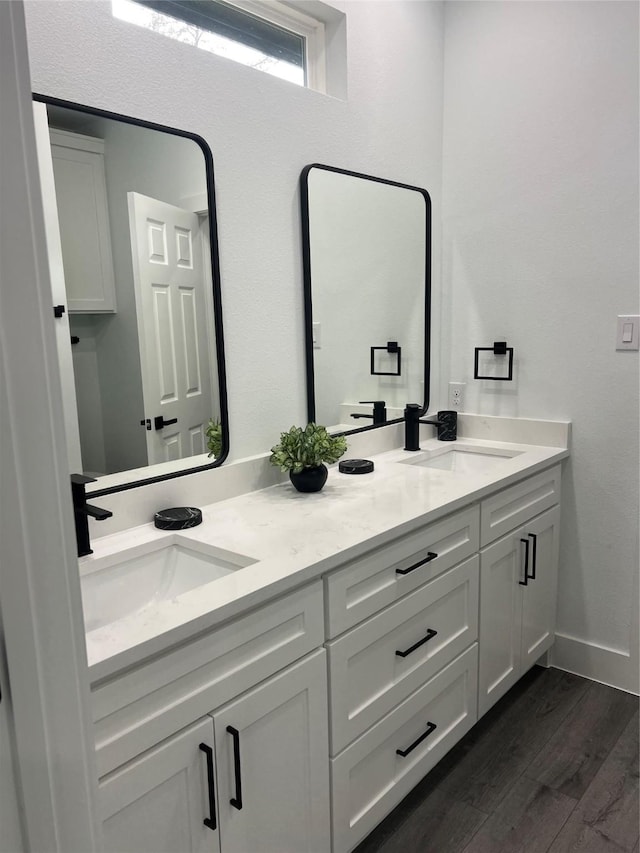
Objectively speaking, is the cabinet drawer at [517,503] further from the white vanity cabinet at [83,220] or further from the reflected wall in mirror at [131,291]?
the white vanity cabinet at [83,220]

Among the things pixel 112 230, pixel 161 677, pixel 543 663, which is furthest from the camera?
pixel 543 663

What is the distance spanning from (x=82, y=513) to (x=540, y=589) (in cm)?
170

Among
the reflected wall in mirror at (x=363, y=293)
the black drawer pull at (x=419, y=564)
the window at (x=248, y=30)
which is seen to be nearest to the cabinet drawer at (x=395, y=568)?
the black drawer pull at (x=419, y=564)

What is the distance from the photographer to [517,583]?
2.17 meters

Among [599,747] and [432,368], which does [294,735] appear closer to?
[599,747]

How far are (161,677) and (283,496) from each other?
0.83 metres

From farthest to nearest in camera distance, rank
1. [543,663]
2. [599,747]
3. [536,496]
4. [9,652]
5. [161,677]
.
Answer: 1. [543,663]
2. [536,496]
3. [599,747]
4. [161,677]
5. [9,652]

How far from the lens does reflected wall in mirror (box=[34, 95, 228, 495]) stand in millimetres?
1432

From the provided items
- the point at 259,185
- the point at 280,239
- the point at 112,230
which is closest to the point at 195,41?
the point at 259,185

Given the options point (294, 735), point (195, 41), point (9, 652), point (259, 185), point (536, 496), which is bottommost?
point (294, 735)

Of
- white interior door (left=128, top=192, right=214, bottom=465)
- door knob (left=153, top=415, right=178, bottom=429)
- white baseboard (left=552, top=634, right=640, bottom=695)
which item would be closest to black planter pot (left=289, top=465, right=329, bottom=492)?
white interior door (left=128, top=192, right=214, bottom=465)

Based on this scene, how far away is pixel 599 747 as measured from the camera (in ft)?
6.71

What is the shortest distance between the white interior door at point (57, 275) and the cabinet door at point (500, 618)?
1.24 meters

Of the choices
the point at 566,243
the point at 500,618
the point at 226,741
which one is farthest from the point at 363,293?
the point at 226,741
